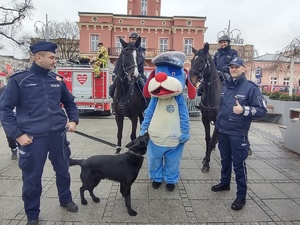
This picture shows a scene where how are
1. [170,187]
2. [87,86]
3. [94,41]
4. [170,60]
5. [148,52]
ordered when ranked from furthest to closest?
[94,41] < [148,52] < [87,86] < [170,187] < [170,60]

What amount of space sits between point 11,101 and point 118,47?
3198 cm

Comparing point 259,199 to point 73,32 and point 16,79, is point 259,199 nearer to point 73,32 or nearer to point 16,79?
point 16,79

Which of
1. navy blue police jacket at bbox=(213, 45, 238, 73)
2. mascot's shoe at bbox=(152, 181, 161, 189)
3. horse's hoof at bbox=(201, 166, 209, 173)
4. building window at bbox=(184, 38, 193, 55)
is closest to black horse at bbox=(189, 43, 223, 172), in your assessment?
horse's hoof at bbox=(201, 166, 209, 173)

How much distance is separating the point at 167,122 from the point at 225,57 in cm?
283

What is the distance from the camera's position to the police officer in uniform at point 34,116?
2605 mm

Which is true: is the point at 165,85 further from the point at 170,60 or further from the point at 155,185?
the point at 155,185

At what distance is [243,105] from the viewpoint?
3.21m

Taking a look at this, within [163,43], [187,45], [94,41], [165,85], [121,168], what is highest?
[163,43]

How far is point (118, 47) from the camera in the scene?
109 ft

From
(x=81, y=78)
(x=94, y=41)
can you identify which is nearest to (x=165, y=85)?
(x=81, y=78)

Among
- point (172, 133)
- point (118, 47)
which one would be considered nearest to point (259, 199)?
point (172, 133)

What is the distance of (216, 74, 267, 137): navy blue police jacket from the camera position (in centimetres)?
312

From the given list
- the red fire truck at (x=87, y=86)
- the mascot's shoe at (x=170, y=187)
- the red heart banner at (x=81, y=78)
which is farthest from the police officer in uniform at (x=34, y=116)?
the red heart banner at (x=81, y=78)

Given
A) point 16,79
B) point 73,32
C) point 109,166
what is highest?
point 73,32
